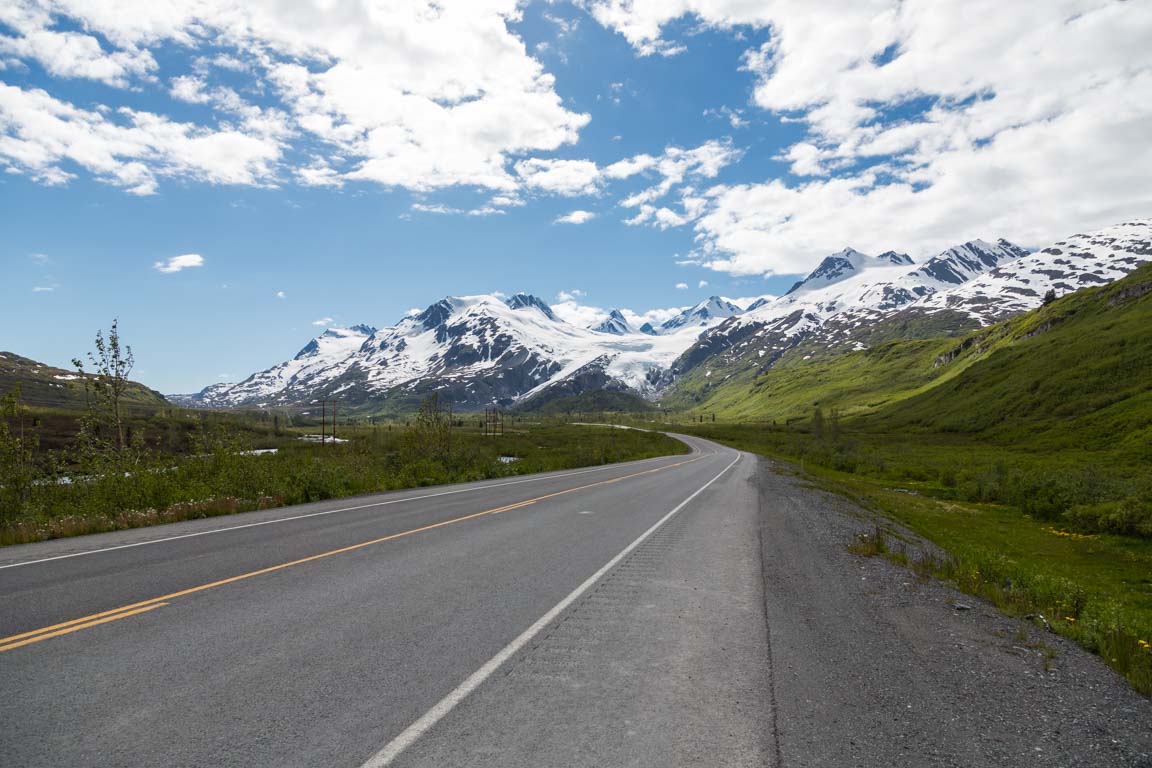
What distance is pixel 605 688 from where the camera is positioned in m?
5.43

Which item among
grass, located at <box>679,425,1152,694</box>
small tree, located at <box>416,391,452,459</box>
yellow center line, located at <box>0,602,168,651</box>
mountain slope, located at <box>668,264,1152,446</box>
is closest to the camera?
yellow center line, located at <box>0,602,168,651</box>

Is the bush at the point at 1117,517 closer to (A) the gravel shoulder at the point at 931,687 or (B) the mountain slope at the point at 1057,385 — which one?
(A) the gravel shoulder at the point at 931,687

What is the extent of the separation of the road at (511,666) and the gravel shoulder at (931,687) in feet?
0.10

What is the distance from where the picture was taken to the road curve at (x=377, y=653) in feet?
14.1

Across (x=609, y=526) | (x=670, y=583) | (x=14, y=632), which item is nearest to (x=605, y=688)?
(x=670, y=583)

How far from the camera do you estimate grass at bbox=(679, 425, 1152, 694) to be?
7.80 metres

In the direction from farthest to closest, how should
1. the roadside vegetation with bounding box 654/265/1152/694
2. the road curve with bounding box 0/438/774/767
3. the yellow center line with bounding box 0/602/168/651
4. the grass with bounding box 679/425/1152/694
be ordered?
the roadside vegetation with bounding box 654/265/1152/694 → the grass with bounding box 679/425/1152/694 → the yellow center line with bounding box 0/602/168/651 → the road curve with bounding box 0/438/774/767

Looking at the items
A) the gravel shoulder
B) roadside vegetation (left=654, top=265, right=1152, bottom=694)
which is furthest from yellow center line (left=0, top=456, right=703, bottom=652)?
roadside vegetation (left=654, top=265, right=1152, bottom=694)

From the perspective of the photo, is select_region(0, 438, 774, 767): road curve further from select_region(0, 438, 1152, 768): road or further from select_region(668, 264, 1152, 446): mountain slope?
select_region(668, 264, 1152, 446): mountain slope

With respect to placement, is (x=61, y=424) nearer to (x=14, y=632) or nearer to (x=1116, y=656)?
(x=14, y=632)

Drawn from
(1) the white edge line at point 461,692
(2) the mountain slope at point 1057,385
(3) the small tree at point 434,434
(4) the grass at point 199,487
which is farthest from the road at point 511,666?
(2) the mountain slope at point 1057,385

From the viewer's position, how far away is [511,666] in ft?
18.9

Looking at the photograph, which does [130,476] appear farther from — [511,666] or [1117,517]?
[1117,517]

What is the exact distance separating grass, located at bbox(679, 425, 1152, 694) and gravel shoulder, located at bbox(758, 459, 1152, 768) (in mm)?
557
